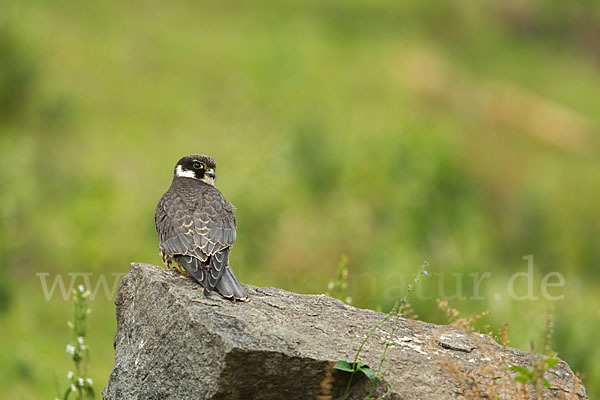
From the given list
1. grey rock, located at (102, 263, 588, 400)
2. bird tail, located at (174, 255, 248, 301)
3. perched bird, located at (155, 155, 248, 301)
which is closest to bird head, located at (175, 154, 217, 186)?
perched bird, located at (155, 155, 248, 301)

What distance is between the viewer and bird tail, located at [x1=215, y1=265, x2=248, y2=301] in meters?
4.91

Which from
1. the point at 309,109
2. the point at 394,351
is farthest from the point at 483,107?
the point at 394,351

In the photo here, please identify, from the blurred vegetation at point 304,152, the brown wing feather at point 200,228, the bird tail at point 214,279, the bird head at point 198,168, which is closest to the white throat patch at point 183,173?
the bird head at point 198,168

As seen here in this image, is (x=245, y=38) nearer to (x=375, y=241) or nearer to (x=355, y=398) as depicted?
(x=375, y=241)

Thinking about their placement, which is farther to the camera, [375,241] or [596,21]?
[596,21]

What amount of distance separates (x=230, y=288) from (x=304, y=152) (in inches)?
605

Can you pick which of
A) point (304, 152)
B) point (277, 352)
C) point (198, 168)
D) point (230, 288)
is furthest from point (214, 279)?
point (304, 152)

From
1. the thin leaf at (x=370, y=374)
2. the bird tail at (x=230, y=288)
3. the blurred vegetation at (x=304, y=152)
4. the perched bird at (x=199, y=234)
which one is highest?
the blurred vegetation at (x=304, y=152)

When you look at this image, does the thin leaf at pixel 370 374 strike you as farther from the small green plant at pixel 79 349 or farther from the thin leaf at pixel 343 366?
the small green plant at pixel 79 349

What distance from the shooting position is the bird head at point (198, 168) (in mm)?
6297

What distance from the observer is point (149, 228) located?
16.6m

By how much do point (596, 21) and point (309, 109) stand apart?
20.8m

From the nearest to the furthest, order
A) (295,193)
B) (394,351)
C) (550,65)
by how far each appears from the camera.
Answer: (394,351) → (295,193) → (550,65)

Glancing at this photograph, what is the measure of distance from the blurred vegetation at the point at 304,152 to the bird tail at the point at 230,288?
13.8 ft
